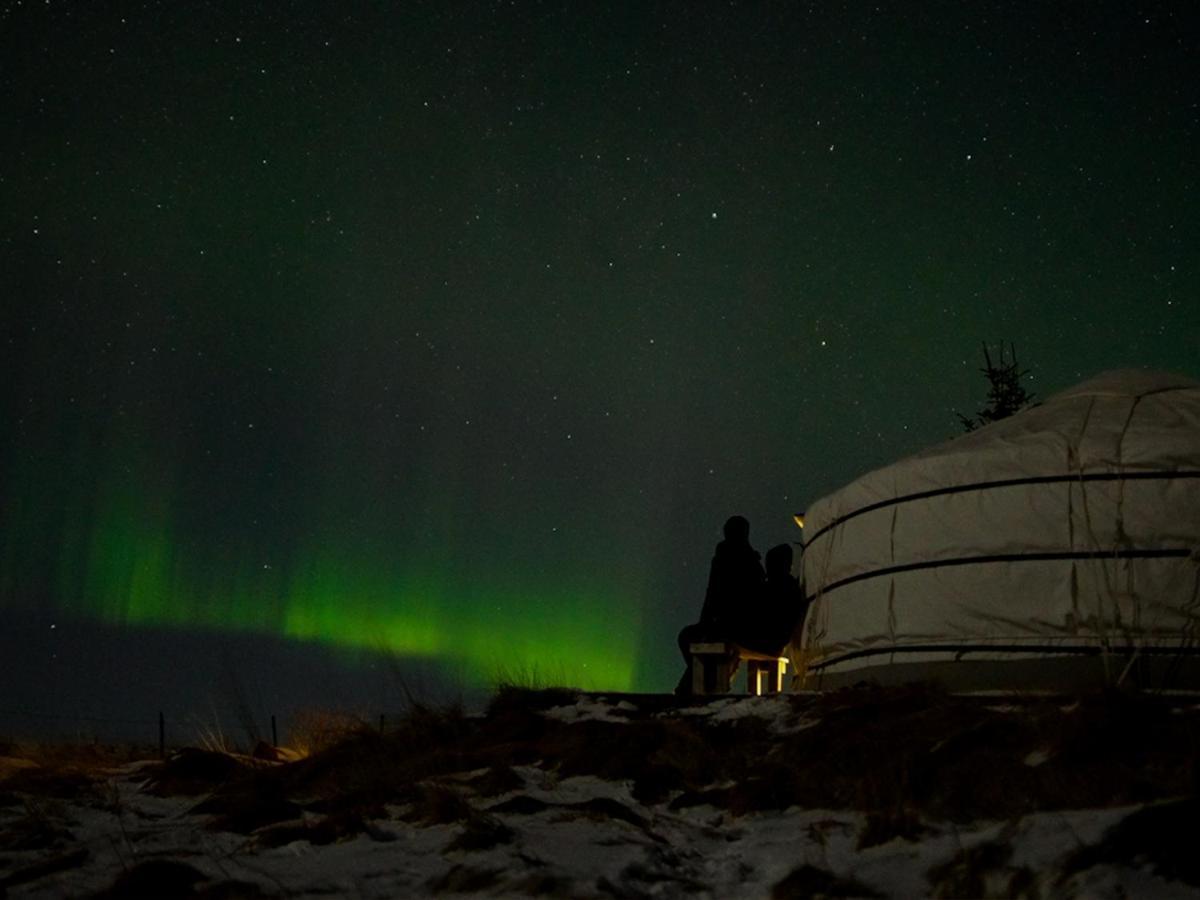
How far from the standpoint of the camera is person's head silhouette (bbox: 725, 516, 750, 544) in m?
8.34

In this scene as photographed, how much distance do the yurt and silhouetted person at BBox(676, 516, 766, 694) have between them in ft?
2.77

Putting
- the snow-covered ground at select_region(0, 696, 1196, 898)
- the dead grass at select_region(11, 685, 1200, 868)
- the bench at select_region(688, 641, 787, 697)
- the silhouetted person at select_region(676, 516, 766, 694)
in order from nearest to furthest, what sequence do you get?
the snow-covered ground at select_region(0, 696, 1196, 898) < the dead grass at select_region(11, 685, 1200, 868) < the bench at select_region(688, 641, 787, 697) < the silhouetted person at select_region(676, 516, 766, 694)

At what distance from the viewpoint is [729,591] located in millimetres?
7914

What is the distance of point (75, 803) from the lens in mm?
4465

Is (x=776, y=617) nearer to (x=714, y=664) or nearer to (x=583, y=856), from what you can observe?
(x=714, y=664)

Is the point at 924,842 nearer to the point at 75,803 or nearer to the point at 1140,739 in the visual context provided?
the point at 1140,739

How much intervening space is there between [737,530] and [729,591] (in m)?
0.64

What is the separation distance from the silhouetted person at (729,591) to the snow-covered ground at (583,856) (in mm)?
3865

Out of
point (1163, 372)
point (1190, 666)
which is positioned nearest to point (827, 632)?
point (1190, 666)

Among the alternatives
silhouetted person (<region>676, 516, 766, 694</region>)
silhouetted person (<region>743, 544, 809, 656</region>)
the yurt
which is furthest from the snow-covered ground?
silhouetted person (<region>743, 544, 809, 656</region>)

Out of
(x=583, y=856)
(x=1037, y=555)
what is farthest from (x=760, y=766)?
(x=1037, y=555)

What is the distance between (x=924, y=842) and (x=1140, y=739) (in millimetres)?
984

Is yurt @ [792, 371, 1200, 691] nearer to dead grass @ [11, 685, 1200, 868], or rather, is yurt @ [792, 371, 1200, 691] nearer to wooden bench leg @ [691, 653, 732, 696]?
wooden bench leg @ [691, 653, 732, 696]

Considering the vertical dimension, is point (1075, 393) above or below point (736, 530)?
above
